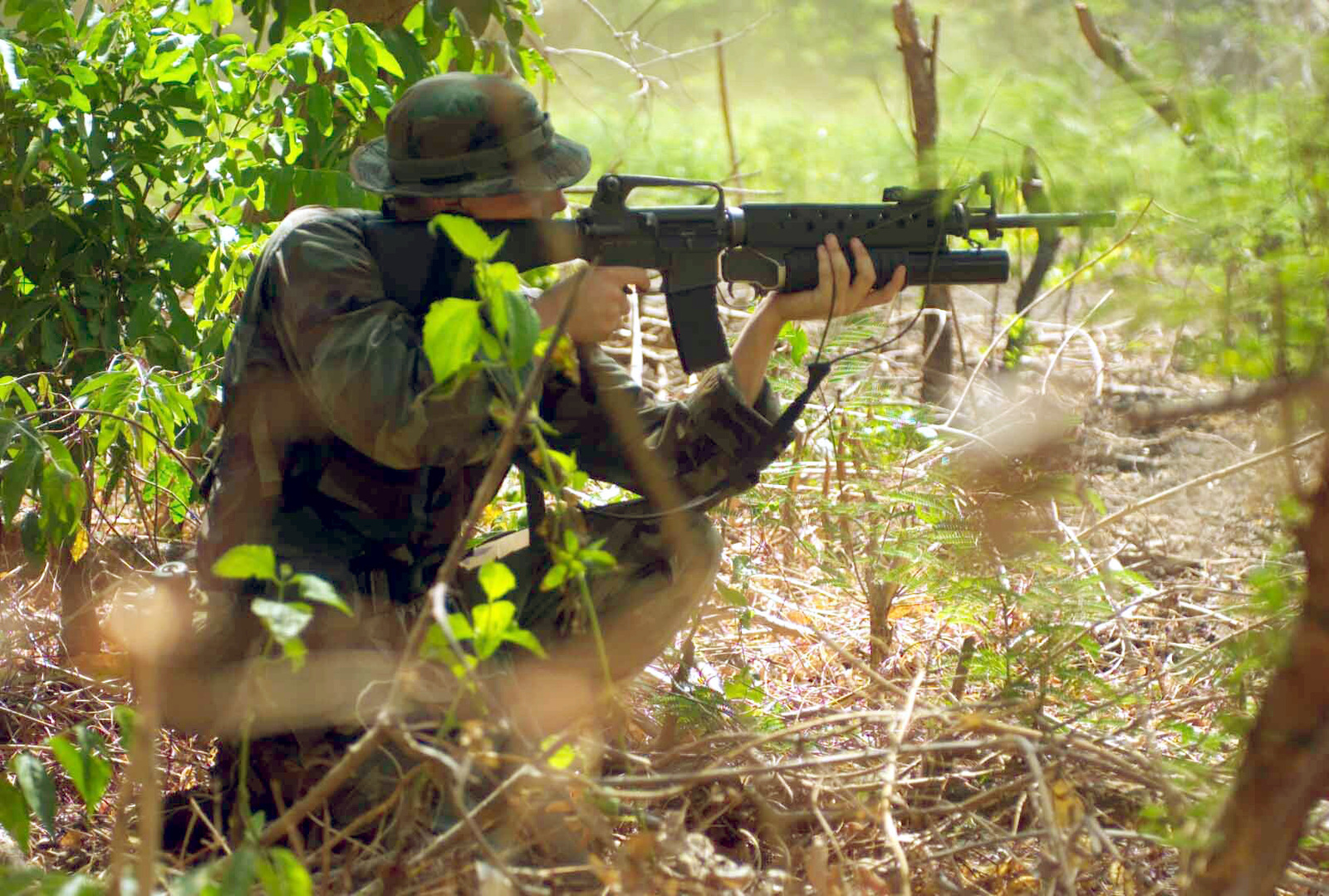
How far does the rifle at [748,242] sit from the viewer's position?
280 cm

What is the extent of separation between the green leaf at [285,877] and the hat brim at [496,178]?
4.99 feet

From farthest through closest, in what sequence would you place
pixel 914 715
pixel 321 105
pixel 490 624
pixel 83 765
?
1. pixel 321 105
2. pixel 914 715
3. pixel 83 765
4. pixel 490 624

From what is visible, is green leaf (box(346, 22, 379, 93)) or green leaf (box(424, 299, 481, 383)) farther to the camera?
green leaf (box(346, 22, 379, 93))

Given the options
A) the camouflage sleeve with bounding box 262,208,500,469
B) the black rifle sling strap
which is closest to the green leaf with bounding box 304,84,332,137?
the camouflage sleeve with bounding box 262,208,500,469

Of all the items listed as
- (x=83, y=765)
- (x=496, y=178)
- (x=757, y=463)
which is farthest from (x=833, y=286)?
(x=83, y=765)

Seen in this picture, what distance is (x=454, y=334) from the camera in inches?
63.1

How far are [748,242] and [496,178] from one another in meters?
0.62

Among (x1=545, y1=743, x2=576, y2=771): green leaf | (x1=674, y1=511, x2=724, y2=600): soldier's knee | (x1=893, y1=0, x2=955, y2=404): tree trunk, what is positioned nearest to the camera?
(x1=545, y1=743, x2=576, y2=771): green leaf

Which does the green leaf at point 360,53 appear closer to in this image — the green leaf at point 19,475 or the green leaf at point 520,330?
the green leaf at point 19,475

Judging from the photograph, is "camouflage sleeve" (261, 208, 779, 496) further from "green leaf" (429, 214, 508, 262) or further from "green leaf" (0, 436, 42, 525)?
"green leaf" (429, 214, 508, 262)

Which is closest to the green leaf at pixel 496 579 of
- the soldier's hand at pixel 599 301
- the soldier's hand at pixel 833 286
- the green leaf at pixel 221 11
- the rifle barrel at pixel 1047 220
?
the soldier's hand at pixel 599 301

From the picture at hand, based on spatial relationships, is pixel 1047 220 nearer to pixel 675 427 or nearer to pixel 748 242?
pixel 748 242

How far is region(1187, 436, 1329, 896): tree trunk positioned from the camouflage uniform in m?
1.34

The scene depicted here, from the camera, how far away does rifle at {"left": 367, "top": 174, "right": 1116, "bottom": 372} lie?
9.18 ft
